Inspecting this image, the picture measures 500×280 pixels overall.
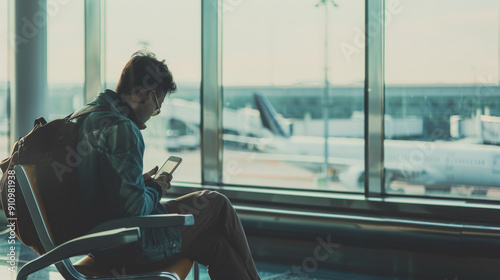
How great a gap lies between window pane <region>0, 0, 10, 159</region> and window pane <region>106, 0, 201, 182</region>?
85 cm

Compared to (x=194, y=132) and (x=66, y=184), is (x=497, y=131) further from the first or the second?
(x=66, y=184)

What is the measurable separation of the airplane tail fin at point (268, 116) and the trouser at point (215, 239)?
86.0 inches

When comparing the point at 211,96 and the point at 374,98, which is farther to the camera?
the point at 211,96

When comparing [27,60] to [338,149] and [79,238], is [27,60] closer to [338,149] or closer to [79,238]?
[338,149]

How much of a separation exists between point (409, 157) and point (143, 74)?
244cm

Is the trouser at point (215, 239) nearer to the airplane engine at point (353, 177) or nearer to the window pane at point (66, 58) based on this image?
the airplane engine at point (353, 177)

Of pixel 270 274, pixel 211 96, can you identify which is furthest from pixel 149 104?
pixel 211 96

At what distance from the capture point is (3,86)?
15.6 ft

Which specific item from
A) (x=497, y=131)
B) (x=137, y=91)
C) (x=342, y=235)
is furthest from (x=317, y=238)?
(x=137, y=91)

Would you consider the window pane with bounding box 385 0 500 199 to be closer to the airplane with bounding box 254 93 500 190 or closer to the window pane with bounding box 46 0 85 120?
the airplane with bounding box 254 93 500 190

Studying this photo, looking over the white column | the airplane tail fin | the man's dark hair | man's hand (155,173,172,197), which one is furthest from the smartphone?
the white column

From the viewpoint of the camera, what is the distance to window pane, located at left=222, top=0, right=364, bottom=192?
3908mm

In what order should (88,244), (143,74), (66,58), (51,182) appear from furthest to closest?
(66,58)
(143,74)
(51,182)
(88,244)

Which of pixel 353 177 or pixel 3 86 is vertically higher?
pixel 3 86
